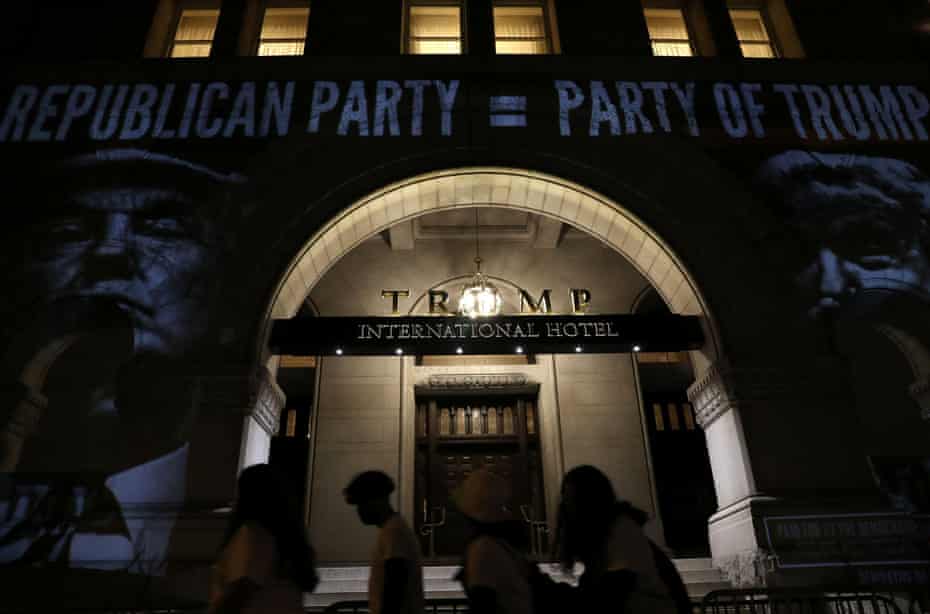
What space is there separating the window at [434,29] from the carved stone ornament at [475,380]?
23.0 feet

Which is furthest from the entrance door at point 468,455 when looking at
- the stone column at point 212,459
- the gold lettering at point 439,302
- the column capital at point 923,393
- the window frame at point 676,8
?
the window frame at point 676,8

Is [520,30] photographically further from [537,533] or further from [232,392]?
[537,533]

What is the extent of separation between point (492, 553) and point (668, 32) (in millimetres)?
12848

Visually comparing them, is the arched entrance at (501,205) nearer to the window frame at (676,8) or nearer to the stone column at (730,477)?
the stone column at (730,477)

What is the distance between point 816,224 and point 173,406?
10.4 m

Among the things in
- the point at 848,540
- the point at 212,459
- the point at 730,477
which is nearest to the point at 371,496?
the point at 212,459

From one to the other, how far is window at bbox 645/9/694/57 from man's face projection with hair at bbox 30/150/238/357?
9188mm

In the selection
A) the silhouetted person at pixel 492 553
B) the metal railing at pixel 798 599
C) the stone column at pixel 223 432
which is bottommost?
the metal railing at pixel 798 599

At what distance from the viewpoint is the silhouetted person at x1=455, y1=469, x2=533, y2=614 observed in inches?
119

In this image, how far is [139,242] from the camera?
9.37 m

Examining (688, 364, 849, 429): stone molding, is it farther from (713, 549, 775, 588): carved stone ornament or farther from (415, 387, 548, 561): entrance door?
(415, 387, 548, 561): entrance door

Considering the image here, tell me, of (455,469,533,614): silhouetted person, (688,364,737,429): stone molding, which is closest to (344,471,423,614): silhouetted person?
(455,469,533,614): silhouetted person

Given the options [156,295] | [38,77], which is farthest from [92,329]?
[38,77]

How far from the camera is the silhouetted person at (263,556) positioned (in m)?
2.93
